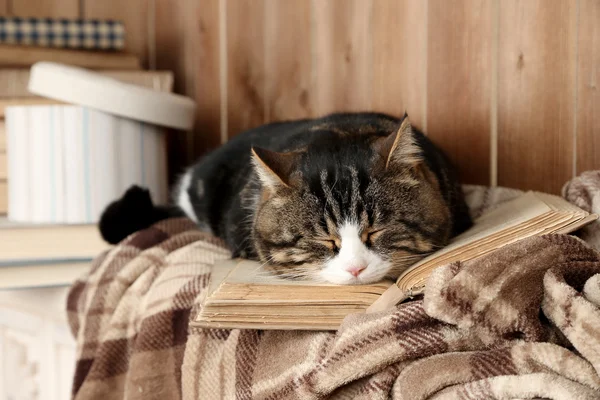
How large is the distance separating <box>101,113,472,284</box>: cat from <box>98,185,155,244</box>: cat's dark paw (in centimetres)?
30

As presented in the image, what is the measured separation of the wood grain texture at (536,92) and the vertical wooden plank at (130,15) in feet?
3.83

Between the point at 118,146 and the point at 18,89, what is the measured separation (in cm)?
35

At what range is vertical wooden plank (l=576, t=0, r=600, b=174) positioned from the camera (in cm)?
102

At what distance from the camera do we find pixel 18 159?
1.51 m

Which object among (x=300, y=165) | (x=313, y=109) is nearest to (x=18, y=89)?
(x=313, y=109)

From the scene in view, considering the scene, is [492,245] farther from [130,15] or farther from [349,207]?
[130,15]

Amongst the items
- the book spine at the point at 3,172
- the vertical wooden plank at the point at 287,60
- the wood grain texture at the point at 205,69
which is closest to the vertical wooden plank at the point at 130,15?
the wood grain texture at the point at 205,69

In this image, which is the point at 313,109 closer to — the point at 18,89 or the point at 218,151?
the point at 218,151

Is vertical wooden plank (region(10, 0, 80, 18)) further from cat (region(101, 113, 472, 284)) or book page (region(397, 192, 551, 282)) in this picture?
book page (region(397, 192, 551, 282))

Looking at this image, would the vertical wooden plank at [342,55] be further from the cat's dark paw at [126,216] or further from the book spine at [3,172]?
the book spine at [3,172]

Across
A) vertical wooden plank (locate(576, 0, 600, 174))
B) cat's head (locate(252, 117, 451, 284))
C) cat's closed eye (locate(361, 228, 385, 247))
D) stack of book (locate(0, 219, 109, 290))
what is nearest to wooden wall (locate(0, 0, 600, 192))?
vertical wooden plank (locate(576, 0, 600, 174))

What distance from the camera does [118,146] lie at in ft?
5.06

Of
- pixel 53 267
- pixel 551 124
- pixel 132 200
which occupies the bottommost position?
pixel 53 267

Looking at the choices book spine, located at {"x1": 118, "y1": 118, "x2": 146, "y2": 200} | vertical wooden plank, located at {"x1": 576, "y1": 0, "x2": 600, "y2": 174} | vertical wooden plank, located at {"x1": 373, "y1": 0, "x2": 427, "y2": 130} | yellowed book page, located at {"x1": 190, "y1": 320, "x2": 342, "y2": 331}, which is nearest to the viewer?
yellowed book page, located at {"x1": 190, "y1": 320, "x2": 342, "y2": 331}
